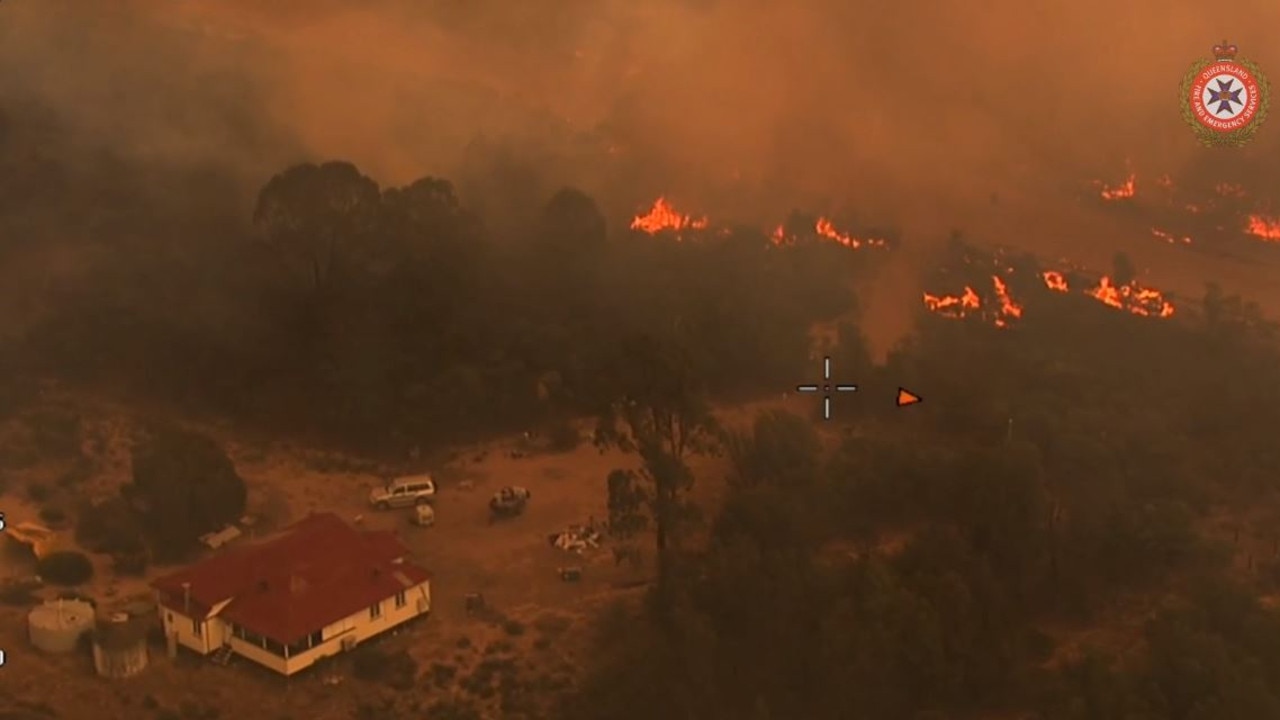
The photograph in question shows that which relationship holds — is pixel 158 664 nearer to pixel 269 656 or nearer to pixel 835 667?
pixel 269 656

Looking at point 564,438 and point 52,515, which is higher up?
point 564,438

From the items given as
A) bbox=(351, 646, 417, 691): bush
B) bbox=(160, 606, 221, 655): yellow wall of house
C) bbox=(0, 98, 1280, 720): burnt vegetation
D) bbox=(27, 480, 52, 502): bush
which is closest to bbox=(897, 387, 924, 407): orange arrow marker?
bbox=(0, 98, 1280, 720): burnt vegetation

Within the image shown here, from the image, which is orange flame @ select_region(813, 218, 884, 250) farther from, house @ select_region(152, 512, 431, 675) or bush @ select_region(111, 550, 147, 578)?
bush @ select_region(111, 550, 147, 578)

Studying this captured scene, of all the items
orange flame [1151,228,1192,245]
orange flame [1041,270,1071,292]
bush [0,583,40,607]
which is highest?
orange flame [1151,228,1192,245]

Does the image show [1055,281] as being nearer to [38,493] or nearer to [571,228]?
[571,228]

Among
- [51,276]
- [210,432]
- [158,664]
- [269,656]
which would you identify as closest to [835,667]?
[269,656]
